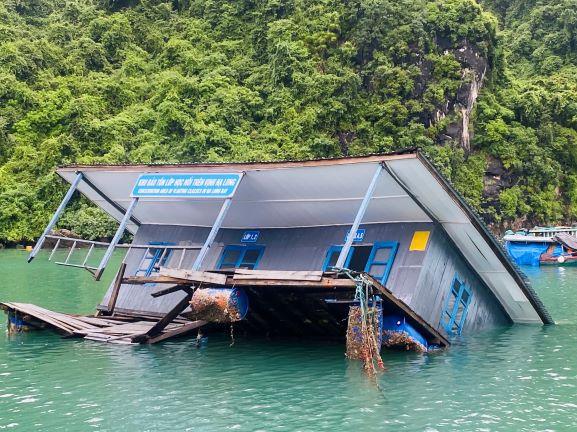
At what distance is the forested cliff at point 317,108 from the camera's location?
179 feet

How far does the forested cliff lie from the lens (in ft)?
179

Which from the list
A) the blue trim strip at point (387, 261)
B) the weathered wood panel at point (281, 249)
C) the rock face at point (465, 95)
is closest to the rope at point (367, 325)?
the weathered wood panel at point (281, 249)

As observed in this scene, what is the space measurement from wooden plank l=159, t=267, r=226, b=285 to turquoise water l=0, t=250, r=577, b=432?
168 centimetres

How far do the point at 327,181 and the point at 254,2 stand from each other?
58.7m

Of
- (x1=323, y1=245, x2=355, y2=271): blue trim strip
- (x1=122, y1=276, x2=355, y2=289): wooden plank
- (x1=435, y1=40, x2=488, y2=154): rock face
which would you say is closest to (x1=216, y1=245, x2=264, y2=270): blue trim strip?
(x1=323, y1=245, x2=355, y2=271): blue trim strip

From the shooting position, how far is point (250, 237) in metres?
17.8

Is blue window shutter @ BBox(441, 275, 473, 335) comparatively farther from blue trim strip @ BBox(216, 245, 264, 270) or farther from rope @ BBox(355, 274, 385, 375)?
blue trim strip @ BBox(216, 245, 264, 270)

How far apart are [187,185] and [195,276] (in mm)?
2906

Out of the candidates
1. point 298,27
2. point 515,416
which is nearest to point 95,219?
point 298,27

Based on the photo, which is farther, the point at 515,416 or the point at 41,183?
the point at 41,183

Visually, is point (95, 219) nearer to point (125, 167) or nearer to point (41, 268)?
point (41, 268)

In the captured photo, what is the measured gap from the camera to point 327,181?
46.6 feet

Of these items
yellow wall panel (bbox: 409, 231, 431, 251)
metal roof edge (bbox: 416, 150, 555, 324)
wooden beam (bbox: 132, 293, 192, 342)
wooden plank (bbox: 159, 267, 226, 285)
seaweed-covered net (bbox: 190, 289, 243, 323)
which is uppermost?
metal roof edge (bbox: 416, 150, 555, 324)

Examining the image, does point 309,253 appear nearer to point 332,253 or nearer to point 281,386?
point 332,253
